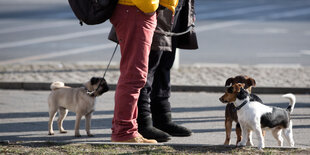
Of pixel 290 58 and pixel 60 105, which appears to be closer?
pixel 60 105

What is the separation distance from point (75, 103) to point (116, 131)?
1212 millimetres

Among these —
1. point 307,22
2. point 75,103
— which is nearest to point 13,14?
point 307,22

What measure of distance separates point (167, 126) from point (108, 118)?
1423 millimetres

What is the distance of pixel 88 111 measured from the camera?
6242 mm

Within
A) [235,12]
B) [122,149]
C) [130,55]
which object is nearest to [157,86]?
[130,55]

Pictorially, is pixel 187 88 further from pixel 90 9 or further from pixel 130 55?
pixel 90 9

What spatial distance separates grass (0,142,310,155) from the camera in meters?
4.84

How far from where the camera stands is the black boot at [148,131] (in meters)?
5.60

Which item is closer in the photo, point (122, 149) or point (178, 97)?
point (122, 149)

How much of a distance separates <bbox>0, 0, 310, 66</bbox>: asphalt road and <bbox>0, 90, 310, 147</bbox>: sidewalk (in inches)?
131


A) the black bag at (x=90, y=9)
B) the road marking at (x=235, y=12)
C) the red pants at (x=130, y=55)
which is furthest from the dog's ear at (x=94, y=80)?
the road marking at (x=235, y=12)

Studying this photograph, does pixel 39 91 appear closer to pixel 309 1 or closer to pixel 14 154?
pixel 14 154

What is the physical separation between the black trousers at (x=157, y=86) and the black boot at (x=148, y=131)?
2.2 inches

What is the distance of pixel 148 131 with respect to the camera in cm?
561
